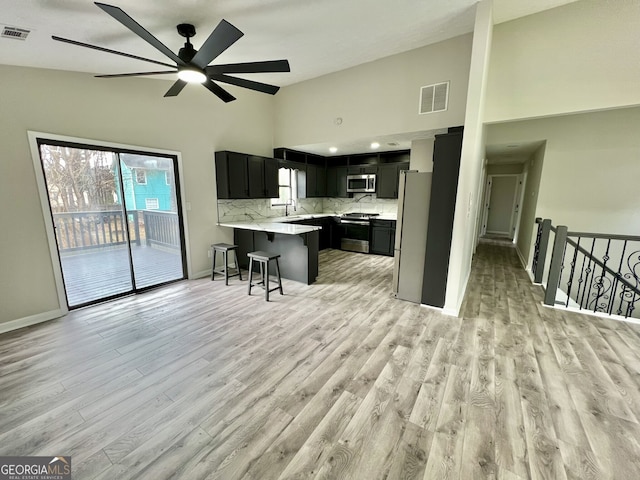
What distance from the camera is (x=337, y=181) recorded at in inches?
270

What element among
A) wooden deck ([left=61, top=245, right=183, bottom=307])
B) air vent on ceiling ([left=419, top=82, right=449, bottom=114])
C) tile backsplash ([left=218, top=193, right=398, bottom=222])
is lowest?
wooden deck ([left=61, top=245, right=183, bottom=307])

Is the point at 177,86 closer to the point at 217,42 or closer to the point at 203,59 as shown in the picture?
the point at 203,59

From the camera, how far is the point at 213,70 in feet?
7.67

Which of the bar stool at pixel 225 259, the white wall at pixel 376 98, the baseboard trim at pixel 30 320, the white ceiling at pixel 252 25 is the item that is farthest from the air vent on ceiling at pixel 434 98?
the baseboard trim at pixel 30 320

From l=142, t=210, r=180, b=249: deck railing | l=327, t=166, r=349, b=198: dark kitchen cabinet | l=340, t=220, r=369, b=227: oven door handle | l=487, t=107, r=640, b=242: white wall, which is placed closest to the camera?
l=142, t=210, r=180, b=249: deck railing

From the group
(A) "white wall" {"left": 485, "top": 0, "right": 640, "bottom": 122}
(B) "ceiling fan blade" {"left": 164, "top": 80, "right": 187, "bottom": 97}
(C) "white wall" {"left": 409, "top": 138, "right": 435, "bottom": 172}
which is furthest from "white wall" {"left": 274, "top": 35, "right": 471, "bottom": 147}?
(B) "ceiling fan blade" {"left": 164, "top": 80, "right": 187, "bottom": 97}

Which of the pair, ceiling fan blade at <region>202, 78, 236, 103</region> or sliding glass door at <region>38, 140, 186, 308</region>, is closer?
ceiling fan blade at <region>202, 78, 236, 103</region>

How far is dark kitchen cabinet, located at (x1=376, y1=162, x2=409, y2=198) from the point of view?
5938mm

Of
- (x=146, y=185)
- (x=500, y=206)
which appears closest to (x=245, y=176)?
(x=146, y=185)

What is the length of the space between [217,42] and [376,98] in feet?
9.57

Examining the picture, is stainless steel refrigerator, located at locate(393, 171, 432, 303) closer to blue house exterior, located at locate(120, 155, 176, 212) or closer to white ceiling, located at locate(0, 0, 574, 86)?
white ceiling, located at locate(0, 0, 574, 86)

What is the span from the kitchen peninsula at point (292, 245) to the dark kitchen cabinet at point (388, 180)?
8.49ft

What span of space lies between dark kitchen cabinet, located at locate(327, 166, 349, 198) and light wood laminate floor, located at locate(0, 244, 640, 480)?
4.10 m

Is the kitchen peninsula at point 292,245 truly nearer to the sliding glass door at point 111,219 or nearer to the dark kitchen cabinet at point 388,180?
the sliding glass door at point 111,219
